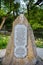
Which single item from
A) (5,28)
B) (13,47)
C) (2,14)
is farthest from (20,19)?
(5,28)

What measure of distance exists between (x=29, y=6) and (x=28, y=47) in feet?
38.7

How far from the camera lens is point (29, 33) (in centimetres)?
600

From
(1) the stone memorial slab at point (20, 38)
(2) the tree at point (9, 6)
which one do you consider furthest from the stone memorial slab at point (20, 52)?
(2) the tree at point (9, 6)

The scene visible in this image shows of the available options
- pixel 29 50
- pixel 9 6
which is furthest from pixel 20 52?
pixel 9 6

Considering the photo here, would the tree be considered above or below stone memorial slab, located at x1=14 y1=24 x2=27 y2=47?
above

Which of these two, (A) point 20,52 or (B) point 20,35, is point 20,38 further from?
(A) point 20,52

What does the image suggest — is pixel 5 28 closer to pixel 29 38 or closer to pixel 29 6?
pixel 29 6

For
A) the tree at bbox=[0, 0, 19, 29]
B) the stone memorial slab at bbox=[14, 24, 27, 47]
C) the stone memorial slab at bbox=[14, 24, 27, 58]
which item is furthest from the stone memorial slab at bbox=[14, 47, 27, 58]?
the tree at bbox=[0, 0, 19, 29]

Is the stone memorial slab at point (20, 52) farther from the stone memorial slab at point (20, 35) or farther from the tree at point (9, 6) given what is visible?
the tree at point (9, 6)

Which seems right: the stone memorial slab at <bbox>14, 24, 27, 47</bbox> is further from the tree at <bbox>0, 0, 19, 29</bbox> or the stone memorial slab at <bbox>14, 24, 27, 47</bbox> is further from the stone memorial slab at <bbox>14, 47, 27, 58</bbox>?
the tree at <bbox>0, 0, 19, 29</bbox>

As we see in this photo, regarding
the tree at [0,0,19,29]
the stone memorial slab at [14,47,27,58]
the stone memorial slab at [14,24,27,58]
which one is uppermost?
the tree at [0,0,19,29]

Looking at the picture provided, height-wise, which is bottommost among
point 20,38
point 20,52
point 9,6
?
point 20,52

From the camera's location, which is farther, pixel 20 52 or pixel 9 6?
pixel 9 6

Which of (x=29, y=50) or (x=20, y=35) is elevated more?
(x=20, y=35)
